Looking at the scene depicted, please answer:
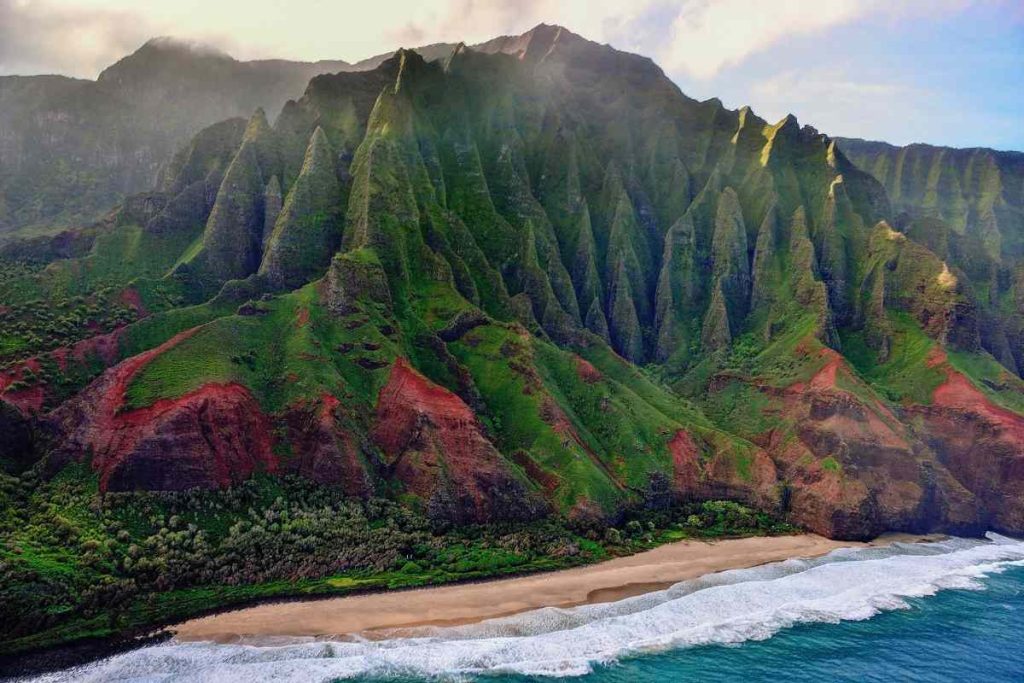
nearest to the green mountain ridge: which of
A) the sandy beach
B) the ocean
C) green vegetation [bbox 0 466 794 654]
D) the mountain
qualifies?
green vegetation [bbox 0 466 794 654]

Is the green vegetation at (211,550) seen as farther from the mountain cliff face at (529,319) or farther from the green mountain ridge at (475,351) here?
the mountain cliff face at (529,319)

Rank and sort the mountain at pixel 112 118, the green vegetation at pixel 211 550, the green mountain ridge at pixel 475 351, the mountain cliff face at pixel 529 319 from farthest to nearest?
the mountain at pixel 112 118 < the mountain cliff face at pixel 529 319 < the green mountain ridge at pixel 475 351 < the green vegetation at pixel 211 550

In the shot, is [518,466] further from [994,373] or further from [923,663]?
[994,373]

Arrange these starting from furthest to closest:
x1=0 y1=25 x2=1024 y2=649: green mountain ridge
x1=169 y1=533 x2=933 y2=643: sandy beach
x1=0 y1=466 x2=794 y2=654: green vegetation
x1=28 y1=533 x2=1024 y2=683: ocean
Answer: x1=0 y1=25 x2=1024 y2=649: green mountain ridge
x1=169 y1=533 x2=933 y2=643: sandy beach
x1=0 y1=466 x2=794 y2=654: green vegetation
x1=28 y1=533 x2=1024 y2=683: ocean

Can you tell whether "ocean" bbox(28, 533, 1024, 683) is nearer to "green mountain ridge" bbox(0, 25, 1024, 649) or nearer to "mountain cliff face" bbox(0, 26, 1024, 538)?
"green mountain ridge" bbox(0, 25, 1024, 649)

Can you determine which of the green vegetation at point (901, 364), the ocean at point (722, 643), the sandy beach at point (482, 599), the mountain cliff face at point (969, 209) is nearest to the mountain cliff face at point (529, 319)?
the green vegetation at point (901, 364)
